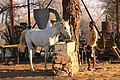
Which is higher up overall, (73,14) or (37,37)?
(73,14)

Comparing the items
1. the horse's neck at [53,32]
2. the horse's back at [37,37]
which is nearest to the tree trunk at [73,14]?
the horse's neck at [53,32]

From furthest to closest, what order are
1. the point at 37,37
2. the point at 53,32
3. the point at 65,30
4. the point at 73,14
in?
the point at 37,37 → the point at 73,14 → the point at 53,32 → the point at 65,30

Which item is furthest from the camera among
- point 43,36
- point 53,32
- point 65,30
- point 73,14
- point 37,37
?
point 37,37

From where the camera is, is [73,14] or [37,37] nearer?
[73,14]

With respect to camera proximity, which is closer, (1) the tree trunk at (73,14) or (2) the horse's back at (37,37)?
(2) the horse's back at (37,37)

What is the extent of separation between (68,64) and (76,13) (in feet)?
7.46

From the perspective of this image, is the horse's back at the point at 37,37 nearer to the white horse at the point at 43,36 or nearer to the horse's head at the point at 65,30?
the white horse at the point at 43,36

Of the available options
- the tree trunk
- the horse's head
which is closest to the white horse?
the horse's head

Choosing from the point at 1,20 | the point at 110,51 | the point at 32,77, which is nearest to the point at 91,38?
the point at 32,77

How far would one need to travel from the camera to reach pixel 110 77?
975 centimetres

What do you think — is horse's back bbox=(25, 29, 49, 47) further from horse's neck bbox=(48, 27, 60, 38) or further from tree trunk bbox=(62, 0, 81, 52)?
tree trunk bbox=(62, 0, 81, 52)

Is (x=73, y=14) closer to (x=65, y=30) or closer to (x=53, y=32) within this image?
(x=53, y=32)

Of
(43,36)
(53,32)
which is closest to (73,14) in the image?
(53,32)

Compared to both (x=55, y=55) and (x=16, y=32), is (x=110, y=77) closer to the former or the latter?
(x=55, y=55)
